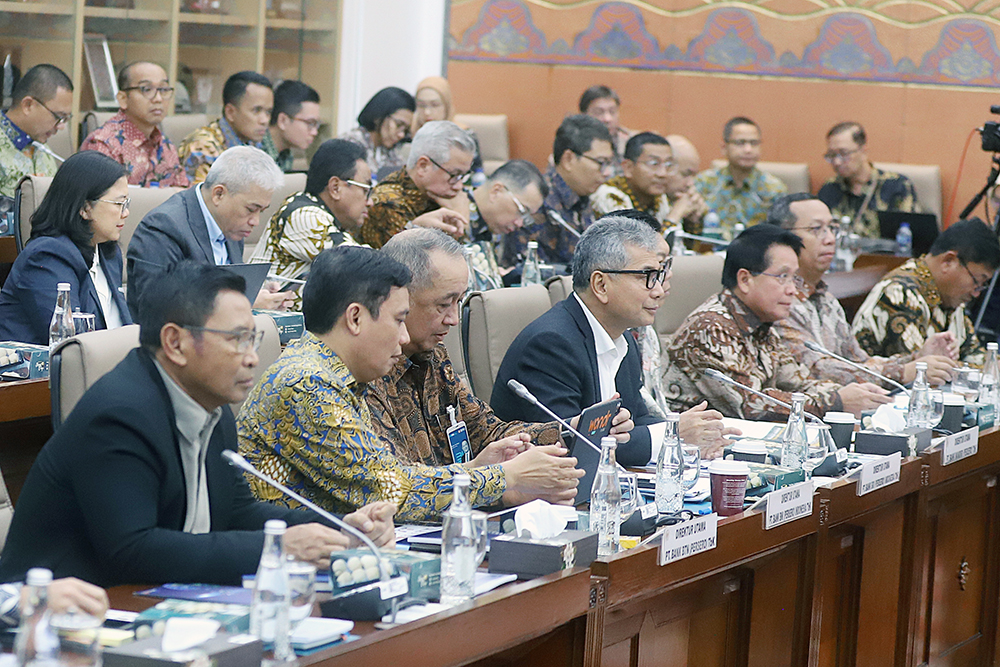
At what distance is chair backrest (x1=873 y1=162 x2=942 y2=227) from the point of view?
24.9 ft

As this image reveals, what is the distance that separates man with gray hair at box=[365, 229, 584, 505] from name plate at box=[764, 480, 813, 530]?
15.6 inches

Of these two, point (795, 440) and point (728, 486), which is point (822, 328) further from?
point (728, 486)

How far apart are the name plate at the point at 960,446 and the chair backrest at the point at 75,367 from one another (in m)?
1.91

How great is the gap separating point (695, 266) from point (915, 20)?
422 centimetres

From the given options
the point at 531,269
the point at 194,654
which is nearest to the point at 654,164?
the point at 531,269

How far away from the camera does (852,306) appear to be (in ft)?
18.4

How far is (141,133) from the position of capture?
5.41 m

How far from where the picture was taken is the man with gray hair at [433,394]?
7.76 feet

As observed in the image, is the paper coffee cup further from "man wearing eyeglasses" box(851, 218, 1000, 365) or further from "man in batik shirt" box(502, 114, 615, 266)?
"man in batik shirt" box(502, 114, 615, 266)

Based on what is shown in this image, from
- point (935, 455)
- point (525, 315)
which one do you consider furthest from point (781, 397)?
point (525, 315)

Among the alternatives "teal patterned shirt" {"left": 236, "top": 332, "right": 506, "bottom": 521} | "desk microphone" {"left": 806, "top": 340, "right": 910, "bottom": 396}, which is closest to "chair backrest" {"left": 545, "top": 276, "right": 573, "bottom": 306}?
"desk microphone" {"left": 806, "top": 340, "right": 910, "bottom": 396}

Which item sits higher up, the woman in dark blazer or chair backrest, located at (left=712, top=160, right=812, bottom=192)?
chair backrest, located at (left=712, top=160, right=812, bottom=192)

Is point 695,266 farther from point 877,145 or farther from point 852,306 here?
point 877,145

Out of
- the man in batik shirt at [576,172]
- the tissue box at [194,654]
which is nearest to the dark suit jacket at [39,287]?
the tissue box at [194,654]
